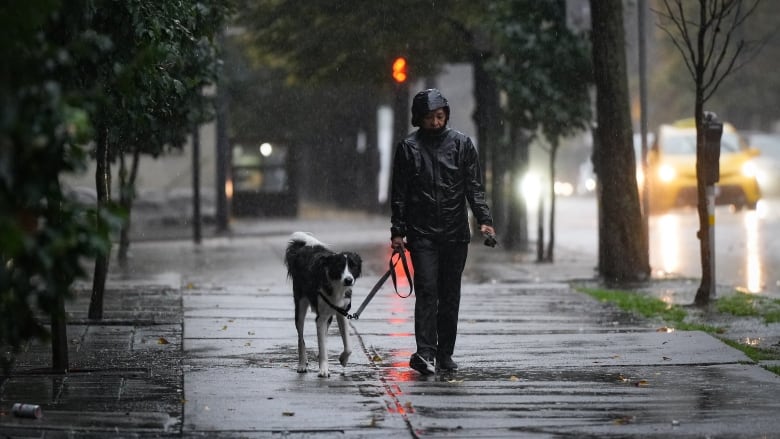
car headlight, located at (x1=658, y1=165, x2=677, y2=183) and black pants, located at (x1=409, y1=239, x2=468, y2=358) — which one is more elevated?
car headlight, located at (x1=658, y1=165, x2=677, y2=183)

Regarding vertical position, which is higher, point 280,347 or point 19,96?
point 19,96

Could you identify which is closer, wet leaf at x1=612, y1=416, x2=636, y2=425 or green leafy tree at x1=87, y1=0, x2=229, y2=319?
wet leaf at x1=612, y1=416, x2=636, y2=425

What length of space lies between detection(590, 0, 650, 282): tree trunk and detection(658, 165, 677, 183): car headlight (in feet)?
53.6

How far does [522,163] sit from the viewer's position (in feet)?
81.4

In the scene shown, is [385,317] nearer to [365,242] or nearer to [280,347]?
[280,347]

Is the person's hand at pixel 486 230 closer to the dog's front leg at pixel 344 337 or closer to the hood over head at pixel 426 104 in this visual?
the hood over head at pixel 426 104

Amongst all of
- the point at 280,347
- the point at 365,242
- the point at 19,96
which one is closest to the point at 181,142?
the point at 365,242

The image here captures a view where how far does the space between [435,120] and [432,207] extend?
60cm

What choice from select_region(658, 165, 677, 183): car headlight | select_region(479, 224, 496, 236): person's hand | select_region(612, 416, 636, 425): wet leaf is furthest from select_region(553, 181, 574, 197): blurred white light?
select_region(612, 416, 636, 425): wet leaf

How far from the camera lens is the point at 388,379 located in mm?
9672

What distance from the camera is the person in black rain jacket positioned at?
984cm

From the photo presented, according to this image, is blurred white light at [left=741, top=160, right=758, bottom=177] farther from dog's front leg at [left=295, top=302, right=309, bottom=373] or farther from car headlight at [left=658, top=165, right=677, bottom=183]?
dog's front leg at [left=295, top=302, right=309, bottom=373]

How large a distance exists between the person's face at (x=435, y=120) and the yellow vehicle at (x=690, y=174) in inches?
944

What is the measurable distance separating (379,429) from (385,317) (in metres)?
5.84
